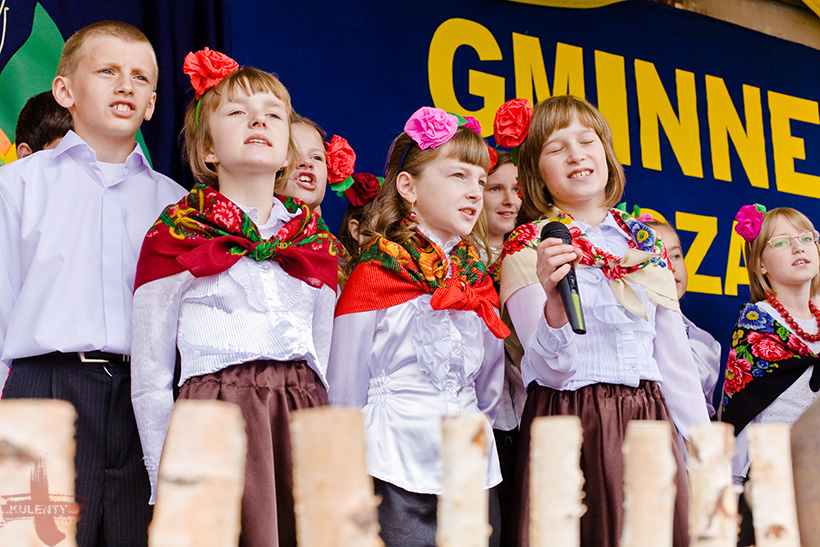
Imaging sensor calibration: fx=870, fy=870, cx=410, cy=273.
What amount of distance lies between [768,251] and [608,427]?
1.54 metres

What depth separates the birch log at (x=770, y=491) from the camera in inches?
43.1

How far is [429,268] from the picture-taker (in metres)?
2.14

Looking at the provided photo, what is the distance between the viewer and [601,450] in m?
2.00

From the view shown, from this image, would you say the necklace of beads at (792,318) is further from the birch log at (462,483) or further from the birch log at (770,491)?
the birch log at (462,483)

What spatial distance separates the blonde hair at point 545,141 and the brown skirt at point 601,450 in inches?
21.5

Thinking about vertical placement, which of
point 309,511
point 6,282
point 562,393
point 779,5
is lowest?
point 309,511

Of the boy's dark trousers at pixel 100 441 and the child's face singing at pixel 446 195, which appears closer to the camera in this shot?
the boy's dark trousers at pixel 100 441

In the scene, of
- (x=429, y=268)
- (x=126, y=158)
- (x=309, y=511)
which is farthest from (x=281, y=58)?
(x=309, y=511)

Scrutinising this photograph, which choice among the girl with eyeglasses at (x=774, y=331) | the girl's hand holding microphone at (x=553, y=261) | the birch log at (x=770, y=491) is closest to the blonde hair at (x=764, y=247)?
the girl with eyeglasses at (x=774, y=331)

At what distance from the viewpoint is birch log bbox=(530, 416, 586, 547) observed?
102 cm

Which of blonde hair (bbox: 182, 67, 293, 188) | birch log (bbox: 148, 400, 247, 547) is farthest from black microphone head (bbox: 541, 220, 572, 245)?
birch log (bbox: 148, 400, 247, 547)

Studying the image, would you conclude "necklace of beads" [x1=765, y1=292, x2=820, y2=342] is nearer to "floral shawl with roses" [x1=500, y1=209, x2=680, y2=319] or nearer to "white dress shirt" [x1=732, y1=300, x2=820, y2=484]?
"white dress shirt" [x1=732, y1=300, x2=820, y2=484]

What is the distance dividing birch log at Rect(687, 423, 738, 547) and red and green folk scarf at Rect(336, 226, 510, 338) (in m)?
1.01

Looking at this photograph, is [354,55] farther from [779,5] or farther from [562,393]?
[779,5]
